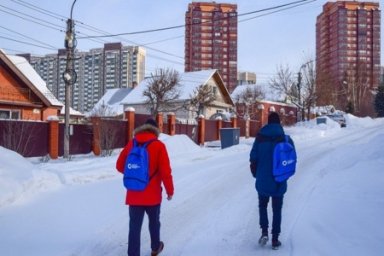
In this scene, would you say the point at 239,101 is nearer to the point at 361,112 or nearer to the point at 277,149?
the point at 361,112

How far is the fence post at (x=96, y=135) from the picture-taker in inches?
795

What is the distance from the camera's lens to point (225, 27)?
10650 centimetres

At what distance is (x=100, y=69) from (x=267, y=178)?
70.9 meters

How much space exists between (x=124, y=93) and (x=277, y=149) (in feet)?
155

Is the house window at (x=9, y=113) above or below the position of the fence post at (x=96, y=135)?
above

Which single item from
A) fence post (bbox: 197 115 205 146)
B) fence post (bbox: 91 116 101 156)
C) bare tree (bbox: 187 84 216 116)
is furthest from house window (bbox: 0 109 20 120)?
bare tree (bbox: 187 84 216 116)

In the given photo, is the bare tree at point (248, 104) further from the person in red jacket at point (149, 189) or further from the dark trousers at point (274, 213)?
the person in red jacket at point (149, 189)

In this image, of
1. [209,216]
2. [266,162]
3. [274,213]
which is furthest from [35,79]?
[274,213]

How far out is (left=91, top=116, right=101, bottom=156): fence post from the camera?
20.2m

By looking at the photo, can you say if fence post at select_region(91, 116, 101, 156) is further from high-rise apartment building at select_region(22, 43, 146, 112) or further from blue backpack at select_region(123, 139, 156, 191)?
high-rise apartment building at select_region(22, 43, 146, 112)

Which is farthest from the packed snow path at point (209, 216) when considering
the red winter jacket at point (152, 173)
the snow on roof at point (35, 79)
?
the snow on roof at point (35, 79)

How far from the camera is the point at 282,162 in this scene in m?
5.39

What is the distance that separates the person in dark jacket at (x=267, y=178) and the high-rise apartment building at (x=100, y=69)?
184 feet

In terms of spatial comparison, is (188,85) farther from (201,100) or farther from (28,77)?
(28,77)
